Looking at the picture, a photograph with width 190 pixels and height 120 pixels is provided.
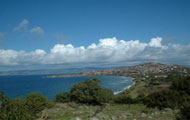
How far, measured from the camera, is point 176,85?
72.9ft

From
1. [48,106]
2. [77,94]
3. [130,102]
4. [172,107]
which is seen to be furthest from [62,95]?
[172,107]

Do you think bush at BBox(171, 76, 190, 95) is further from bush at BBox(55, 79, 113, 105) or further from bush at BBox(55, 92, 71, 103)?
bush at BBox(55, 92, 71, 103)

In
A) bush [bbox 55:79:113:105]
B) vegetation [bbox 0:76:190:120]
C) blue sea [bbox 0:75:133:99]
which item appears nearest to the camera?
vegetation [bbox 0:76:190:120]

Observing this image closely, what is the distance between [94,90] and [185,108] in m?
26.4

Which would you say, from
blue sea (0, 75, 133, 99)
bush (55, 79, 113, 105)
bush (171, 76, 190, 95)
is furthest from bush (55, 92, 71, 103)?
blue sea (0, 75, 133, 99)

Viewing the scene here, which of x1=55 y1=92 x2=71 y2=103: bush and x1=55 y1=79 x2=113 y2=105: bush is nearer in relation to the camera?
x1=55 y1=79 x2=113 y2=105: bush

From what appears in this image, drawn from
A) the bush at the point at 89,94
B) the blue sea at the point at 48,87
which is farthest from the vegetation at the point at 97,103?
the blue sea at the point at 48,87

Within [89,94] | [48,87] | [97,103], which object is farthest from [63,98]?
[48,87]

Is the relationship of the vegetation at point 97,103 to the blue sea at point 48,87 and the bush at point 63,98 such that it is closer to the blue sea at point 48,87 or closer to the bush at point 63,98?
the bush at point 63,98

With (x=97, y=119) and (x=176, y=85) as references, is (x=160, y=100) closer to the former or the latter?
(x=176, y=85)

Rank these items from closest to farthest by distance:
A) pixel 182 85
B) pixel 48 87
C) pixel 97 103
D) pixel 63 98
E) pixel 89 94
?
1. pixel 182 85
2. pixel 89 94
3. pixel 97 103
4. pixel 63 98
5. pixel 48 87

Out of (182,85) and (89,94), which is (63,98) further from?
(182,85)

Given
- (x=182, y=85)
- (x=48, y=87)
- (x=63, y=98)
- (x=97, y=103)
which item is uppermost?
(x=182, y=85)

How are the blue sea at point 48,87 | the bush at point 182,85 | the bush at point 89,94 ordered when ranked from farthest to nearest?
the blue sea at point 48,87, the bush at point 89,94, the bush at point 182,85
